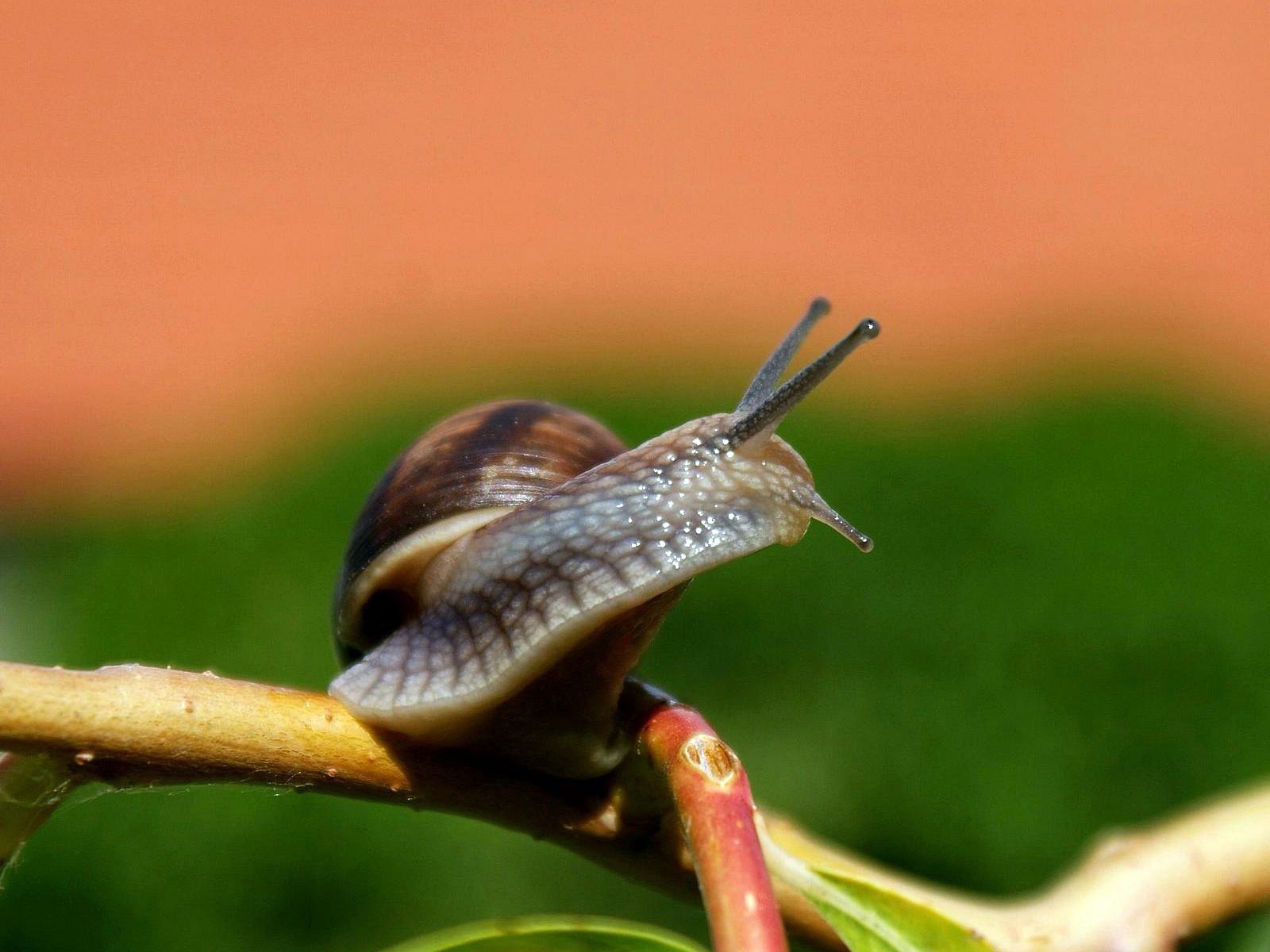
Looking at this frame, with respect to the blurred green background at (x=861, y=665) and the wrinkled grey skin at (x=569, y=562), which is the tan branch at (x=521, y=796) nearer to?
the wrinkled grey skin at (x=569, y=562)

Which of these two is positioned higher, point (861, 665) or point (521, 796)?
point (521, 796)

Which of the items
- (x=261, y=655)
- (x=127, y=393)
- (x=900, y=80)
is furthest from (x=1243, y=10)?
(x=261, y=655)

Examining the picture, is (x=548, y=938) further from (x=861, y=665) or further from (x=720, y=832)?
(x=861, y=665)

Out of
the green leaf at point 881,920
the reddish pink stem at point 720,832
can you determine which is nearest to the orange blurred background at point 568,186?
the green leaf at point 881,920

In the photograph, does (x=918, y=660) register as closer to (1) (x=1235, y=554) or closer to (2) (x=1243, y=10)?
(1) (x=1235, y=554)

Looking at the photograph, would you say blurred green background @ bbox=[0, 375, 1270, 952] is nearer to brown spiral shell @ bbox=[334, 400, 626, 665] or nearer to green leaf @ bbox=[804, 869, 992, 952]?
brown spiral shell @ bbox=[334, 400, 626, 665]

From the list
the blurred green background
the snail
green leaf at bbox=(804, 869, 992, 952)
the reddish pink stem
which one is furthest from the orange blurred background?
the reddish pink stem

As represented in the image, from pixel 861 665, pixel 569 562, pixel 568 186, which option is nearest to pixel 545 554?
pixel 569 562

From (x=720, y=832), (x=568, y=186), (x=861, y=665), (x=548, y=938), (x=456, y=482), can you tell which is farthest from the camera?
(x=568, y=186)
